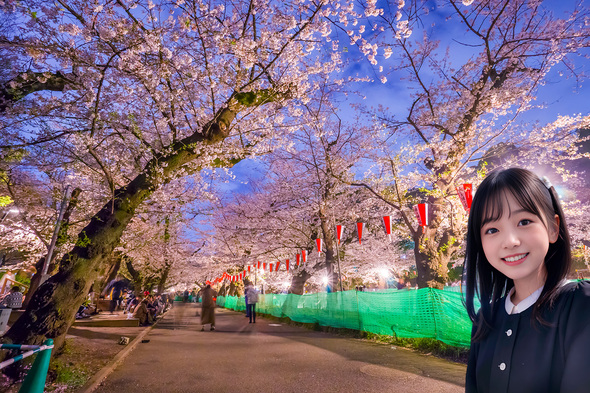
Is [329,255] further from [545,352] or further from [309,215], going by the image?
[545,352]

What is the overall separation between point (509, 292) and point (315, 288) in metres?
44.9

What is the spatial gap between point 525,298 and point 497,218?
376mm

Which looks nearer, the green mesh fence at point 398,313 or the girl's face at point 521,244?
the girl's face at point 521,244

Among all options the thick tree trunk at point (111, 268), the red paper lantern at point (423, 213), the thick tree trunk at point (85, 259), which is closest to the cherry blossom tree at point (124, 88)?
the thick tree trunk at point (85, 259)

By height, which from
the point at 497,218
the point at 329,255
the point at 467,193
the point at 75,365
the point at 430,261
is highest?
the point at 467,193

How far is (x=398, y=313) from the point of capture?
844 cm

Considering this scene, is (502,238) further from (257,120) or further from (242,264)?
(242,264)

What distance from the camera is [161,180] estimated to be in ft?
21.6

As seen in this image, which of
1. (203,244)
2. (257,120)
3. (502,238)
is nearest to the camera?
(502,238)

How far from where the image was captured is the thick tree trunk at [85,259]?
4.96 m

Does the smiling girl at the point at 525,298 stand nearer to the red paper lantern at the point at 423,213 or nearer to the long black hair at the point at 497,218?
the long black hair at the point at 497,218

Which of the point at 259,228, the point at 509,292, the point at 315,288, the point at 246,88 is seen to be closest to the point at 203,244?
the point at 259,228

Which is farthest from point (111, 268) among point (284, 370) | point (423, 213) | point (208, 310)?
point (423, 213)

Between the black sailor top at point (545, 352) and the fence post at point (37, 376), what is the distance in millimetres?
3915
